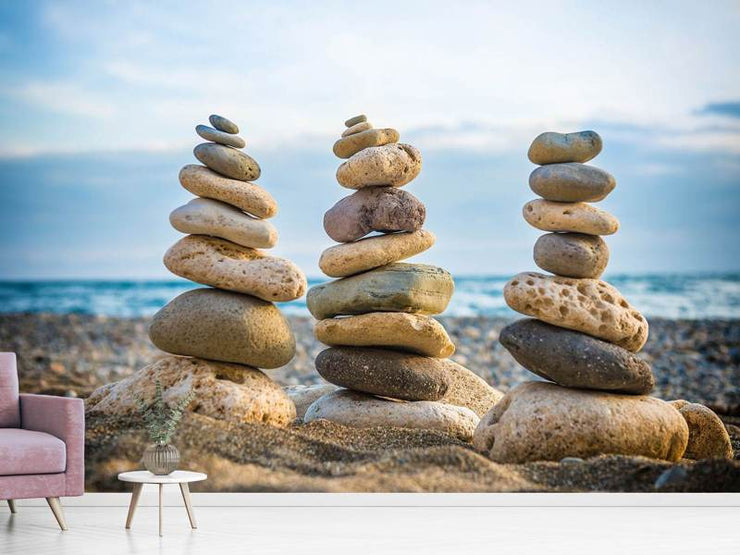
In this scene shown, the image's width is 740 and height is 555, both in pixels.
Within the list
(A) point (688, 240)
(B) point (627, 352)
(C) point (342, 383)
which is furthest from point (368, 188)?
(A) point (688, 240)

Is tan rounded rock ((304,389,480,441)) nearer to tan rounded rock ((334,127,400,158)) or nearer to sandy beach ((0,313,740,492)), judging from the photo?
sandy beach ((0,313,740,492))

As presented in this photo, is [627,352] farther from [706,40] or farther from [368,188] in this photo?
[706,40]

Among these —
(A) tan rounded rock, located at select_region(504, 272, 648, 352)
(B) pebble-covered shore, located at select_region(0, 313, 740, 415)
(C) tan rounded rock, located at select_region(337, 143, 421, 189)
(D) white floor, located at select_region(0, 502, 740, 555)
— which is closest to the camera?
(D) white floor, located at select_region(0, 502, 740, 555)

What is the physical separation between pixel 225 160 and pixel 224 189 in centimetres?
19

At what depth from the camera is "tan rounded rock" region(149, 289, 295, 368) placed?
6102mm

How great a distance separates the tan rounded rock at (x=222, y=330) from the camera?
20.0 ft

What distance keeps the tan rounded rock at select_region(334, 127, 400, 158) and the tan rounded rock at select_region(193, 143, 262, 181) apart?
0.63 meters

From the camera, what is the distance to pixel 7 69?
33.7 feet

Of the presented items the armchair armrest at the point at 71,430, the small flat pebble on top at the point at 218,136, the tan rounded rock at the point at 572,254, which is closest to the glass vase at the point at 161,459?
the armchair armrest at the point at 71,430

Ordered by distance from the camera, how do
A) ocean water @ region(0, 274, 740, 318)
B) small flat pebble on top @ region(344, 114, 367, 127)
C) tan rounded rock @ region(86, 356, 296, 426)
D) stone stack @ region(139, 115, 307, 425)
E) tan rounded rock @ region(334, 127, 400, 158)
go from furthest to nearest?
ocean water @ region(0, 274, 740, 318), small flat pebble on top @ region(344, 114, 367, 127), tan rounded rock @ region(334, 127, 400, 158), stone stack @ region(139, 115, 307, 425), tan rounded rock @ region(86, 356, 296, 426)

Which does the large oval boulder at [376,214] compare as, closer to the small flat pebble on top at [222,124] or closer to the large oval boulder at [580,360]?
the small flat pebble on top at [222,124]

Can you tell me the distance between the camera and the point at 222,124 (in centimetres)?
642

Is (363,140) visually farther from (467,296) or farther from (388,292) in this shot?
(467,296)

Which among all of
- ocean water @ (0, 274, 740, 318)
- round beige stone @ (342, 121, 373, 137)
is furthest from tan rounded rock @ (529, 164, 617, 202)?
ocean water @ (0, 274, 740, 318)
